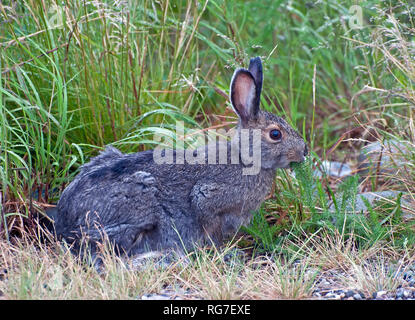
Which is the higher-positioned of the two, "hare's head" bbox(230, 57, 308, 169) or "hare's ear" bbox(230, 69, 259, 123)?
"hare's ear" bbox(230, 69, 259, 123)


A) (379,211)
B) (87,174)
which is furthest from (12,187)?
(379,211)

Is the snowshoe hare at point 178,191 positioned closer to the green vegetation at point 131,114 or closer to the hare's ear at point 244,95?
the hare's ear at point 244,95

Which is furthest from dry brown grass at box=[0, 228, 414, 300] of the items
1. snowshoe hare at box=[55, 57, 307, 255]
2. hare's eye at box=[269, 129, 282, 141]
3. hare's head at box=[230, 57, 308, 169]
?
hare's eye at box=[269, 129, 282, 141]

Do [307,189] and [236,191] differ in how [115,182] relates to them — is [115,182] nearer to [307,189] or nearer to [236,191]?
[236,191]

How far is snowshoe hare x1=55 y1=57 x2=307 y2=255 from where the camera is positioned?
444cm

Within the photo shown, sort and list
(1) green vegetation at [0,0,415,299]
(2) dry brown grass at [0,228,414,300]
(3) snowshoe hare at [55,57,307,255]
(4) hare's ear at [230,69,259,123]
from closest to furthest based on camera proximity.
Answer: (2) dry brown grass at [0,228,414,300] < (3) snowshoe hare at [55,57,307,255] < (4) hare's ear at [230,69,259,123] < (1) green vegetation at [0,0,415,299]

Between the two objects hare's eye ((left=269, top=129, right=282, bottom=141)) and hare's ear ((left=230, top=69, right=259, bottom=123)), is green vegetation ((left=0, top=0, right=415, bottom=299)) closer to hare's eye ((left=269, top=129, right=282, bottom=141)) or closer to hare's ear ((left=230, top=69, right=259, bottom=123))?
hare's eye ((left=269, top=129, right=282, bottom=141))

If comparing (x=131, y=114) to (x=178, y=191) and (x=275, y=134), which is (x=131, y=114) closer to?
(x=178, y=191)

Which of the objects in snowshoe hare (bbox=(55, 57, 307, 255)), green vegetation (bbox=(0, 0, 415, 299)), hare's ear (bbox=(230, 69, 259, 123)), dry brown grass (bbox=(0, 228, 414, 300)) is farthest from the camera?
green vegetation (bbox=(0, 0, 415, 299))

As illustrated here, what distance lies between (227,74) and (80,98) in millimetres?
1648

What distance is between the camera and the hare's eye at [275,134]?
481 centimetres

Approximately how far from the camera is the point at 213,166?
486 centimetres

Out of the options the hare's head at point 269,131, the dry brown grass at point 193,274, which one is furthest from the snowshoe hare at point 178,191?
the dry brown grass at point 193,274

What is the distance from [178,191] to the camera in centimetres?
470
